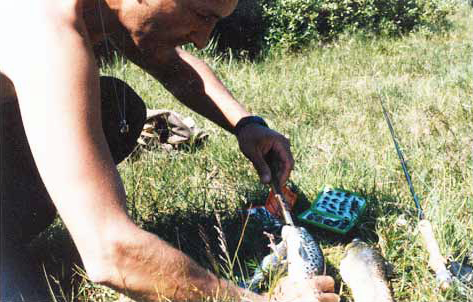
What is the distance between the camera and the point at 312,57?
5.72 m

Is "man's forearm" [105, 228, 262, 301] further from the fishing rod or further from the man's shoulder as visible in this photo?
the fishing rod

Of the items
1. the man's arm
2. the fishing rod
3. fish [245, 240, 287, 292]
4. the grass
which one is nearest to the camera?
the man's arm

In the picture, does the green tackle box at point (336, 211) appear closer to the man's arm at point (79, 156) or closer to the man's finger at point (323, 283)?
the man's finger at point (323, 283)

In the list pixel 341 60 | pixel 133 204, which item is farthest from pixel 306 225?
pixel 341 60

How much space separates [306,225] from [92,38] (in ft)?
4.09

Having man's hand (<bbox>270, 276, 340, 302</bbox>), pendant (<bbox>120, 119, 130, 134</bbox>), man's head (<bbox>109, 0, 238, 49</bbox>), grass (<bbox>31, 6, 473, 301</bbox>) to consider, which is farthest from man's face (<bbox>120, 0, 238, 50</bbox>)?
man's hand (<bbox>270, 276, 340, 302</bbox>)

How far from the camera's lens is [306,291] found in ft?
5.65

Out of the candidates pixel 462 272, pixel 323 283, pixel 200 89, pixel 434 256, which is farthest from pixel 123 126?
pixel 462 272

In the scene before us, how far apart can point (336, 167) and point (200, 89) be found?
33.8 inches

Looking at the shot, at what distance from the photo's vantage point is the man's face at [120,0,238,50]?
191cm

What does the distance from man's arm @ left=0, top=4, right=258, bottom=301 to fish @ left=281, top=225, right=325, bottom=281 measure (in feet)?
1.59

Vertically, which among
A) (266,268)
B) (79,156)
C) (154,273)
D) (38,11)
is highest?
(38,11)

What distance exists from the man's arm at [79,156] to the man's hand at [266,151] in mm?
894

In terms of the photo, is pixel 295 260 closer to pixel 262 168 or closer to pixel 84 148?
pixel 262 168
